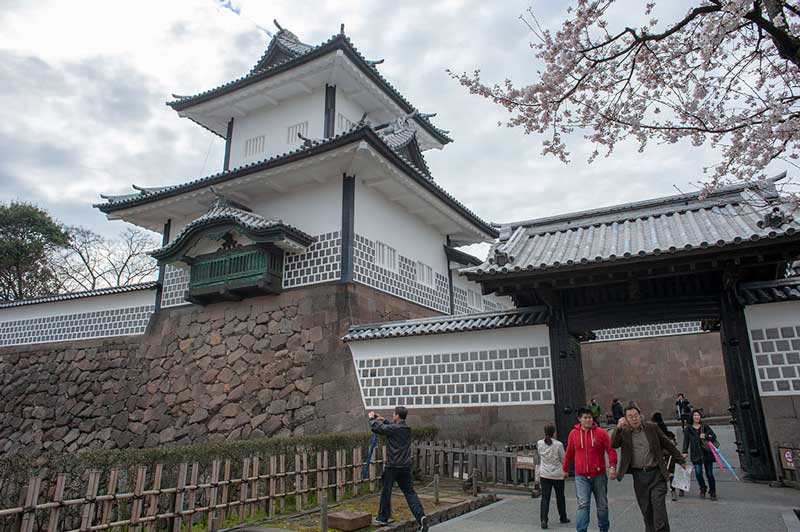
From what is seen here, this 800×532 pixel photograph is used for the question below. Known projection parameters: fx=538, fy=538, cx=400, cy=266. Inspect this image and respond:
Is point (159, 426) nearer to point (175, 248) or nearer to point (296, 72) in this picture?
point (175, 248)

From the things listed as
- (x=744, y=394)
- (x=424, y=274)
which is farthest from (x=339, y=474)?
(x=424, y=274)

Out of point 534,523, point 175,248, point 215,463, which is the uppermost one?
point 175,248

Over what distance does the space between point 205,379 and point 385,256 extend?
594cm

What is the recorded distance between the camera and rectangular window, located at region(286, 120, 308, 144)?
17250mm

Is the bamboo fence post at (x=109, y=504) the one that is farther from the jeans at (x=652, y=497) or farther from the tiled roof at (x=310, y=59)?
the tiled roof at (x=310, y=59)

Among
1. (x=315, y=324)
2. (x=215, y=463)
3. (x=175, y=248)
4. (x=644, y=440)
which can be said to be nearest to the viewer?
(x=644, y=440)

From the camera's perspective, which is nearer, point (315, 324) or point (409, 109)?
point (315, 324)

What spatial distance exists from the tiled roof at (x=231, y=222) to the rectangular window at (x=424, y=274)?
4.01 meters

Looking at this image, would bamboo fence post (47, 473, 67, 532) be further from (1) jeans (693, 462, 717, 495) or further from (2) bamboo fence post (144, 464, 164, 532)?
(1) jeans (693, 462, 717, 495)

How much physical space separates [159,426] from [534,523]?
37.5ft

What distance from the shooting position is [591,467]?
6.49m

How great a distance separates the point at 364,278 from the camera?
14.2m

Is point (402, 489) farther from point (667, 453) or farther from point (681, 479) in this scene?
point (681, 479)

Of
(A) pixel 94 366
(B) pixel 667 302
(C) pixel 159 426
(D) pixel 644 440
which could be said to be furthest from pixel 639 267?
(A) pixel 94 366
